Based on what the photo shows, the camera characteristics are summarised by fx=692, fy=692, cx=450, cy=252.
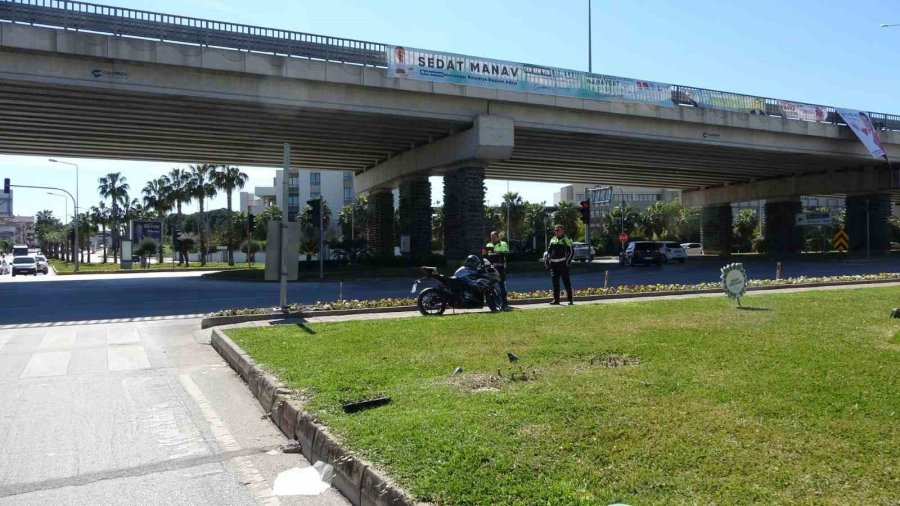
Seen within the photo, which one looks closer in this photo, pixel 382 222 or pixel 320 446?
pixel 320 446

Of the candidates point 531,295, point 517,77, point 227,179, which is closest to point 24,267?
point 227,179

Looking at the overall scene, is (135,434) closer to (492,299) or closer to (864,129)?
(492,299)

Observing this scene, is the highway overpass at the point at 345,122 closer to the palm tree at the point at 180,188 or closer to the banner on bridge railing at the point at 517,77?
the banner on bridge railing at the point at 517,77

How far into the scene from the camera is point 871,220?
48906 millimetres

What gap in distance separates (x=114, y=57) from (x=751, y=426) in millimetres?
22613

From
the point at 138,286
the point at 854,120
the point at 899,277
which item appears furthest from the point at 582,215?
the point at 854,120

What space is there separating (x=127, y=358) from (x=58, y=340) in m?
3.03

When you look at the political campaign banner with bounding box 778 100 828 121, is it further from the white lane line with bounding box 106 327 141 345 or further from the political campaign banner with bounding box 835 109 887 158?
the white lane line with bounding box 106 327 141 345

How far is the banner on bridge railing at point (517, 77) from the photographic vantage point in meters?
27.0

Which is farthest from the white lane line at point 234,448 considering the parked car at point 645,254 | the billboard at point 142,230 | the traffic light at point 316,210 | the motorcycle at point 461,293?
the billboard at point 142,230

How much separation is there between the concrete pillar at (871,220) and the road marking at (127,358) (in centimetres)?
4956

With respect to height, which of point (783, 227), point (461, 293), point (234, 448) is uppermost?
point (783, 227)

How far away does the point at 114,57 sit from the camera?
866 inches

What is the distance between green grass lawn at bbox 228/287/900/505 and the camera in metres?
3.95
